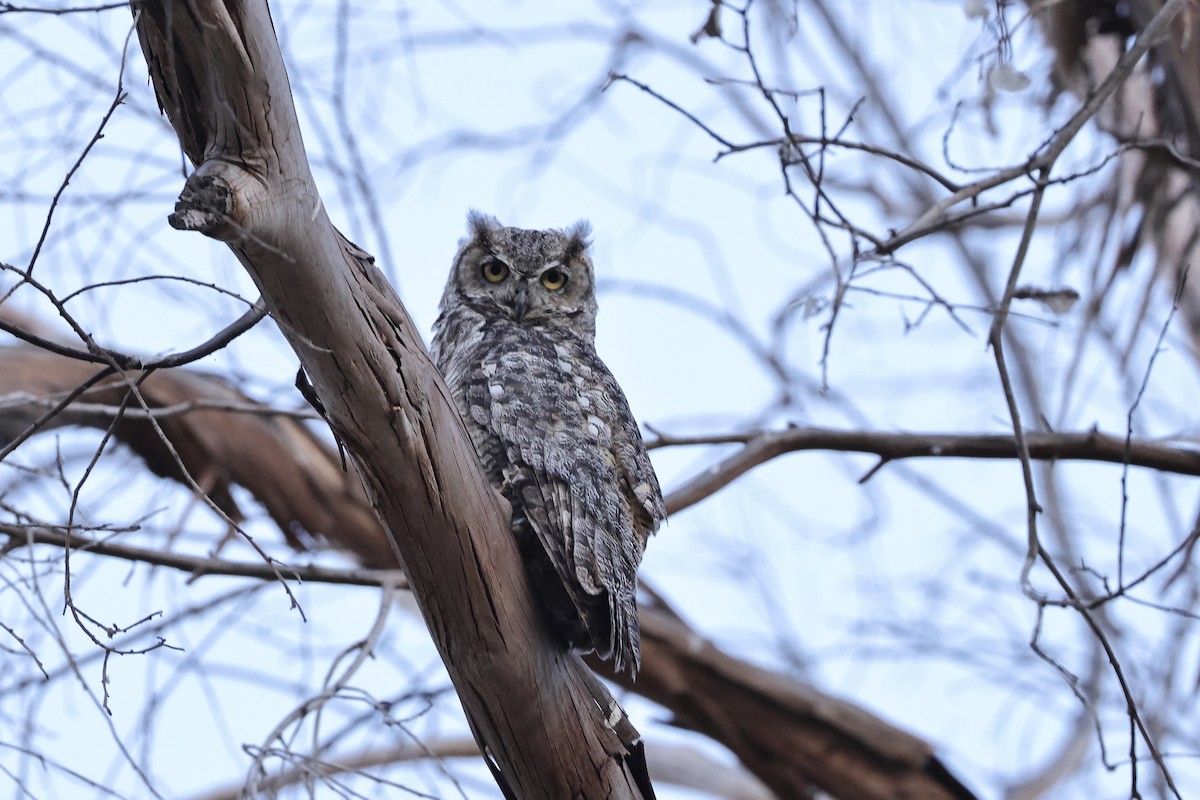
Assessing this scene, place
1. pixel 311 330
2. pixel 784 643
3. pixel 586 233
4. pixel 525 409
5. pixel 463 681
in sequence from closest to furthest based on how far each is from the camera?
pixel 311 330 < pixel 463 681 < pixel 525 409 < pixel 586 233 < pixel 784 643

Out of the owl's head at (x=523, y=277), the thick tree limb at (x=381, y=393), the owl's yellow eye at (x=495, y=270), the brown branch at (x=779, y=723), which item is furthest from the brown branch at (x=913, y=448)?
the thick tree limb at (x=381, y=393)

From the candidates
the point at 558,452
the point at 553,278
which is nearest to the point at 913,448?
the point at 553,278

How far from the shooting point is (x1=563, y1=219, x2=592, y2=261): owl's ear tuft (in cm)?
427

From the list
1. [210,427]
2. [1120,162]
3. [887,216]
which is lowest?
[210,427]

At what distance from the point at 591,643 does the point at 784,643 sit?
18.2 feet

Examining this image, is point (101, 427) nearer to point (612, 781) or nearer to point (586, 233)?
point (586, 233)

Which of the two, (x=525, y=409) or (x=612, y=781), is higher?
(x=525, y=409)

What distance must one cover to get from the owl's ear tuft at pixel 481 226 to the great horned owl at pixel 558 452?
19cm

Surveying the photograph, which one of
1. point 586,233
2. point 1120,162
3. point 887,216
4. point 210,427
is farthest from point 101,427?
point 887,216

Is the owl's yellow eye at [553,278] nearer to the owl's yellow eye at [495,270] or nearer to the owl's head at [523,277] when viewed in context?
the owl's head at [523,277]

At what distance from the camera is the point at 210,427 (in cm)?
526

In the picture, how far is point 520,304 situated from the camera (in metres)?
3.92

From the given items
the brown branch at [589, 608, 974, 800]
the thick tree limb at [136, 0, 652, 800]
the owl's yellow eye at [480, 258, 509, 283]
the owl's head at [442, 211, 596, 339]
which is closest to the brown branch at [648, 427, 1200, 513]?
the owl's head at [442, 211, 596, 339]

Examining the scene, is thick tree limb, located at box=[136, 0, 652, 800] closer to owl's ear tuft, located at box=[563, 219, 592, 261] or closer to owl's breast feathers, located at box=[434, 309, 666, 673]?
owl's breast feathers, located at box=[434, 309, 666, 673]
